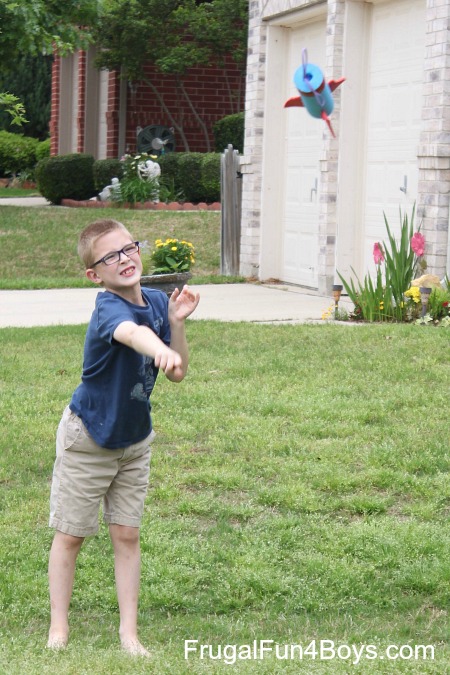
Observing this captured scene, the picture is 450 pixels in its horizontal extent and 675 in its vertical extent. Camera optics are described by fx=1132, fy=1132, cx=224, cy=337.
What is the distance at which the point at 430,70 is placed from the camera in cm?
1041

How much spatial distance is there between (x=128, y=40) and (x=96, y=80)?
168 inches

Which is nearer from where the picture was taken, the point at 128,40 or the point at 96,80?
the point at 128,40

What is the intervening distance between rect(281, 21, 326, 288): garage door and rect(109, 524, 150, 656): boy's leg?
29.8ft

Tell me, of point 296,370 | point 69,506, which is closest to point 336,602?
point 69,506

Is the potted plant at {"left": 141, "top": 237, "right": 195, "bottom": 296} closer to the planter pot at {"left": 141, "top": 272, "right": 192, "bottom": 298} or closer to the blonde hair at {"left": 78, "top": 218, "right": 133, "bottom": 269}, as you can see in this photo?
the planter pot at {"left": 141, "top": 272, "right": 192, "bottom": 298}

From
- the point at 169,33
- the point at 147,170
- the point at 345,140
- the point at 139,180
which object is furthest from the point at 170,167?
the point at 345,140

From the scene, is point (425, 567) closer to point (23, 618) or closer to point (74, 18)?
point (23, 618)

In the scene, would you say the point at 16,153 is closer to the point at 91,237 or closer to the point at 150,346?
the point at 91,237

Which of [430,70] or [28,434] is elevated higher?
[430,70]

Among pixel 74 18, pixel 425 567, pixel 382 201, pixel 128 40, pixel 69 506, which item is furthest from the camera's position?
pixel 128 40

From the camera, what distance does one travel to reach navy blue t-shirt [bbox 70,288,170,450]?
3.76m

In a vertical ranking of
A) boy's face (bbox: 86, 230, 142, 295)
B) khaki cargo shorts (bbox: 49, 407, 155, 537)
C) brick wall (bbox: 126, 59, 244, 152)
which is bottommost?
khaki cargo shorts (bbox: 49, 407, 155, 537)

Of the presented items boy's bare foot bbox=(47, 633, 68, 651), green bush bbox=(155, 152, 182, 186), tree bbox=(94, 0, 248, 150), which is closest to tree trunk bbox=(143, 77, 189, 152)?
tree bbox=(94, 0, 248, 150)

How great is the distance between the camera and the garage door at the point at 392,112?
36.7 ft
